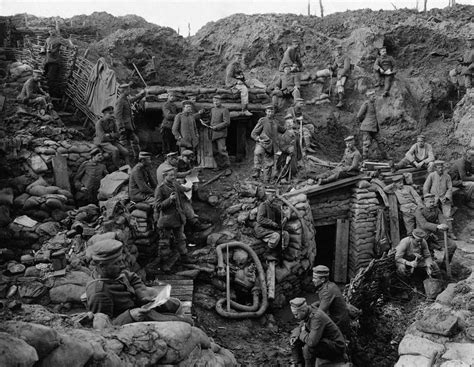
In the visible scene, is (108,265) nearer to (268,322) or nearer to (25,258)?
(25,258)

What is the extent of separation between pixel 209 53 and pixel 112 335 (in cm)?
1624

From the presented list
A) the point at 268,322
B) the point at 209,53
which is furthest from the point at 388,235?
the point at 209,53

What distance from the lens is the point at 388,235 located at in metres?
11.8

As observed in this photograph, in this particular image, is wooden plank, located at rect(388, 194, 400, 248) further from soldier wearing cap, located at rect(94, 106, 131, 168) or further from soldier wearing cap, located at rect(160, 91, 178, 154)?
soldier wearing cap, located at rect(94, 106, 131, 168)

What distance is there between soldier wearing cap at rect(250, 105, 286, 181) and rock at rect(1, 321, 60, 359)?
28.5 ft

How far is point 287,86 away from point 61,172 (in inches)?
278

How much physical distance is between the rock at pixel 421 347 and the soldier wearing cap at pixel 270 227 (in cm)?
446

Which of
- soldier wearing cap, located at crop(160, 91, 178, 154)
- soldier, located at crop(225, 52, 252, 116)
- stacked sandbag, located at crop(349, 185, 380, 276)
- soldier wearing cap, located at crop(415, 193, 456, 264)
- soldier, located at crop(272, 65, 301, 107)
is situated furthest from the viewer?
soldier, located at crop(272, 65, 301, 107)

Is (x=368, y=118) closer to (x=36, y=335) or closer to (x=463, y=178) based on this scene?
(x=463, y=178)

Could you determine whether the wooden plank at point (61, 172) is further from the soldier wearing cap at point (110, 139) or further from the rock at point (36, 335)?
the rock at point (36, 335)

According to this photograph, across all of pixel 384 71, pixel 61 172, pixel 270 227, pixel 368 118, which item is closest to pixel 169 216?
pixel 270 227

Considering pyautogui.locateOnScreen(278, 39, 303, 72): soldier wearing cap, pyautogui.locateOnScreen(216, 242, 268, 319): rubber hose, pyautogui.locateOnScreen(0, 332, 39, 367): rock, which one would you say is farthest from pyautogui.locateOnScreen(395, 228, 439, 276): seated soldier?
pyautogui.locateOnScreen(278, 39, 303, 72): soldier wearing cap

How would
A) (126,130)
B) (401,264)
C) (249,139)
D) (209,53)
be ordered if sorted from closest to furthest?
(401,264)
(126,130)
(249,139)
(209,53)

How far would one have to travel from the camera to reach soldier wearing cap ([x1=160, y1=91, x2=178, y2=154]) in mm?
12516
